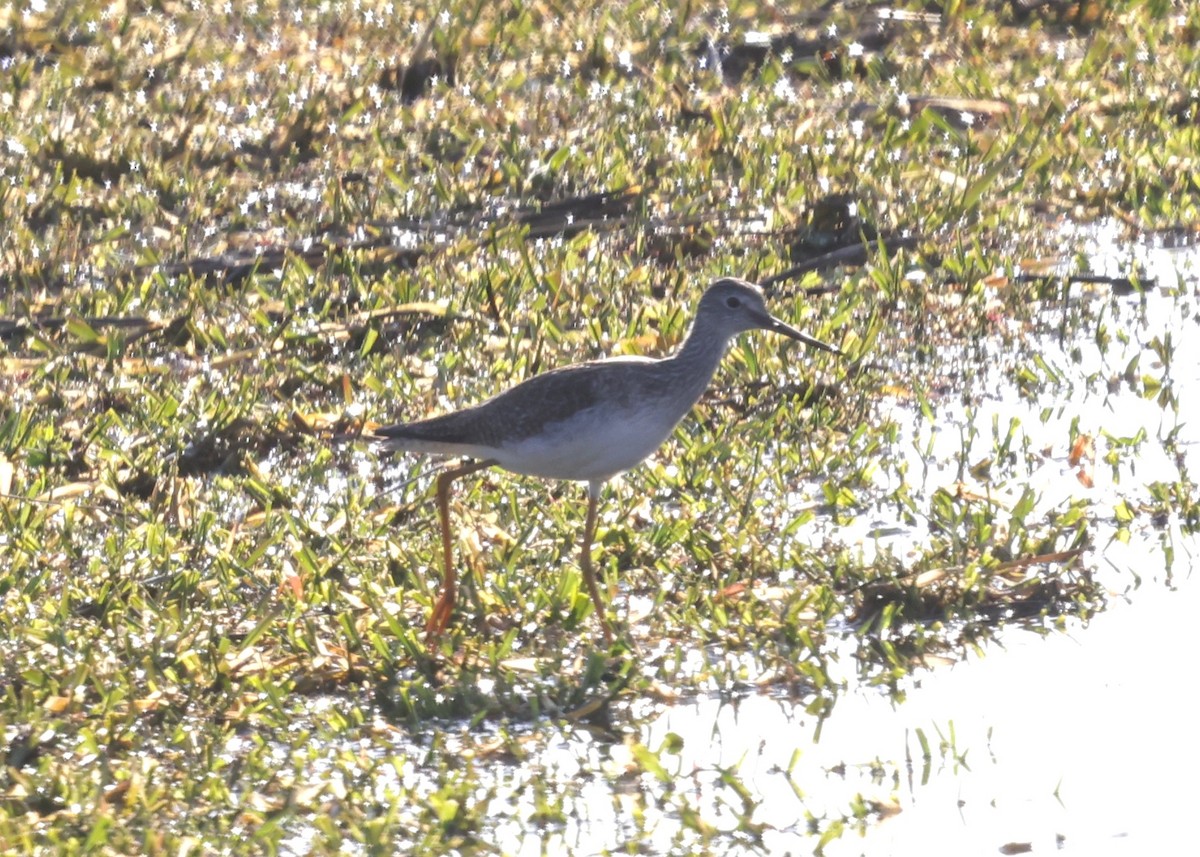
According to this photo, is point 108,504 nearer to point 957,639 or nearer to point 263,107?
point 957,639

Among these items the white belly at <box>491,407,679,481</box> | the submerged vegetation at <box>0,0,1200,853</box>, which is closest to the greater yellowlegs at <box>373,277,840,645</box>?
the white belly at <box>491,407,679,481</box>

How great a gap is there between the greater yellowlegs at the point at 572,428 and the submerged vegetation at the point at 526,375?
0.92 feet

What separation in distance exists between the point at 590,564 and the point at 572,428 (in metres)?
0.44

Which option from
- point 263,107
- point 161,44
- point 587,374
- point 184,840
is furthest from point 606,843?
point 161,44

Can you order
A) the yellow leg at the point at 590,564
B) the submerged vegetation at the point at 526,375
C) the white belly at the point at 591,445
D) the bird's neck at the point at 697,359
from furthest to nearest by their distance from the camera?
the bird's neck at the point at 697,359 → the white belly at the point at 591,445 → the yellow leg at the point at 590,564 → the submerged vegetation at the point at 526,375

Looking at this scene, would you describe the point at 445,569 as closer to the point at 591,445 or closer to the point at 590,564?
the point at 590,564

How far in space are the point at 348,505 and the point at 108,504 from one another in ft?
2.99

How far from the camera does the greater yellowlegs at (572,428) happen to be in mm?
6664

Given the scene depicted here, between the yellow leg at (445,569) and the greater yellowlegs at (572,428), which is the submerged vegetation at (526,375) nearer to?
the yellow leg at (445,569)

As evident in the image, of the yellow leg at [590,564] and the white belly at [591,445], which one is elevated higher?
the white belly at [591,445]

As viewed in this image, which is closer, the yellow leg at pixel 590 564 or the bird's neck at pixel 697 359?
the yellow leg at pixel 590 564

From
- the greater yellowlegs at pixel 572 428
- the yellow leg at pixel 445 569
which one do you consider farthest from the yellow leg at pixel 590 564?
the yellow leg at pixel 445 569

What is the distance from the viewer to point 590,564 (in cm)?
667

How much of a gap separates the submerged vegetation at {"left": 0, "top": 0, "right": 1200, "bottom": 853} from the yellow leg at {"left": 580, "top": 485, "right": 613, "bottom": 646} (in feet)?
0.29
